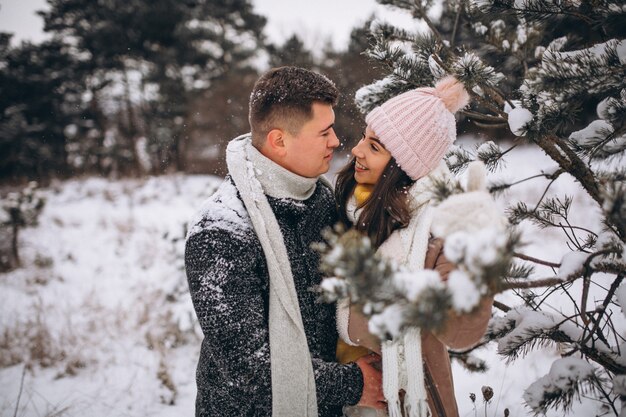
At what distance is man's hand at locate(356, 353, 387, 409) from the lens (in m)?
1.70

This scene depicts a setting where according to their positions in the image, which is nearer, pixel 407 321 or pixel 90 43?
pixel 407 321

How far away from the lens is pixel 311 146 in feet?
6.17

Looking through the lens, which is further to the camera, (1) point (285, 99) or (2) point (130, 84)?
(2) point (130, 84)

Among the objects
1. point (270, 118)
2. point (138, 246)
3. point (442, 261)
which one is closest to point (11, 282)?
point (138, 246)

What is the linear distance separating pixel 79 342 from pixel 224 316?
3.91 m

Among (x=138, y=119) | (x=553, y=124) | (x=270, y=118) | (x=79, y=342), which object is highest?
(x=138, y=119)

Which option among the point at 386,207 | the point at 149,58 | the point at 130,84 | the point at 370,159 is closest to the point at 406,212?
the point at 386,207

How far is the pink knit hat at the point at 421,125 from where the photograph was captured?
1.82 meters

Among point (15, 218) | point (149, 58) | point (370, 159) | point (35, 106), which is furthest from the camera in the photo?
point (149, 58)

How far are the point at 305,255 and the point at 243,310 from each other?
395mm

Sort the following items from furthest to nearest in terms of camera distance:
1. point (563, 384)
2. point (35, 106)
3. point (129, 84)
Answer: point (129, 84), point (35, 106), point (563, 384)

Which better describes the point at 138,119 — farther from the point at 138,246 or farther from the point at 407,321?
the point at 407,321

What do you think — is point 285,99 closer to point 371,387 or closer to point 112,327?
point 371,387

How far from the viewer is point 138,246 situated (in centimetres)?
766
